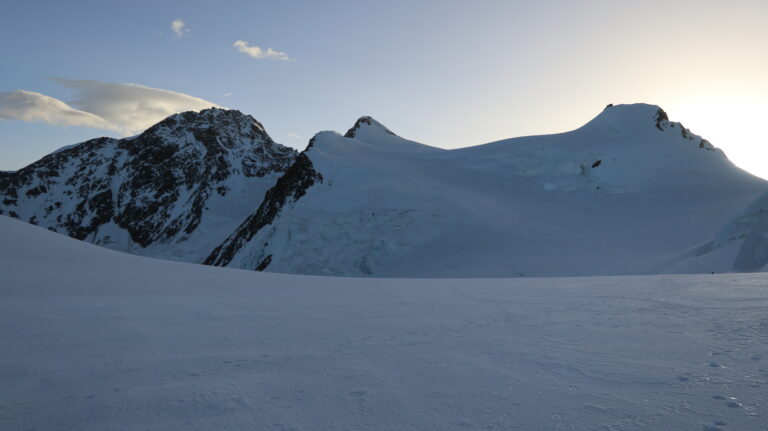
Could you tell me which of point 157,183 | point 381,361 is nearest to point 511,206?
point 381,361

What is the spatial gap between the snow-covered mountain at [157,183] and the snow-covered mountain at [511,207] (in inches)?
1275

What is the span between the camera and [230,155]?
7575 centimetres

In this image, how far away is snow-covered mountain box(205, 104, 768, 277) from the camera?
22.2 m

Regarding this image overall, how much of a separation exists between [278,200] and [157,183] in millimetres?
52845

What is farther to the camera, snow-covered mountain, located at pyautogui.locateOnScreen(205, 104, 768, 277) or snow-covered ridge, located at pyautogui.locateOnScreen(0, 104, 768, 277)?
snow-covered mountain, located at pyautogui.locateOnScreen(205, 104, 768, 277)

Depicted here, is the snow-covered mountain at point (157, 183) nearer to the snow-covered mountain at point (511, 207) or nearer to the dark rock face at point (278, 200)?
the dark rock face at point (278, 200)

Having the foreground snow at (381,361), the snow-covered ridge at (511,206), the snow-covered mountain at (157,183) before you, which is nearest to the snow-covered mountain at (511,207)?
the snow-covered ridge at (511,206)

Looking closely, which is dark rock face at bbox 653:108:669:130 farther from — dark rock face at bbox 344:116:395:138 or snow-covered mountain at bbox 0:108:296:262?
snow-covered mountain at bbox 0:108:296:262

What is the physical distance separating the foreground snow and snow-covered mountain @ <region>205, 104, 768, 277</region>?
15431 millimetres

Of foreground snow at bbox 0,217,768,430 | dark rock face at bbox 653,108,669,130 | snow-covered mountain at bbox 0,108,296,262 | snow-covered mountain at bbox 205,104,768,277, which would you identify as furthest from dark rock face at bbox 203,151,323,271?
dark rock face at bbox 653,108,669,130

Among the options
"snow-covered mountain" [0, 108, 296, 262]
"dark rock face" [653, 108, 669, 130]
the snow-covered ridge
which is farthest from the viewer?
"snow-covered mountain" [0, 108, 296, 262]

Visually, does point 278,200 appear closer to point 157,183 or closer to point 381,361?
point 381,361

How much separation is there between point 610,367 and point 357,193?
24933 millimetres

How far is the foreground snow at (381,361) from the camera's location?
226cm
